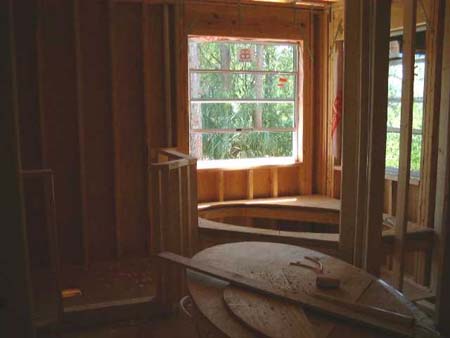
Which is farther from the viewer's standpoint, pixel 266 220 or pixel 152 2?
pixel 266 220

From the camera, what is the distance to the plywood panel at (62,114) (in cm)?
445

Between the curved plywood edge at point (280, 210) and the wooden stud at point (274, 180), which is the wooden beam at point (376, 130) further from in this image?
the wooden stud at point (274, 180)

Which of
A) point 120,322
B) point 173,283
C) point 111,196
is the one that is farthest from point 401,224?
point 111,196

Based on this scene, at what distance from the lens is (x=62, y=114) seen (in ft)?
14.9

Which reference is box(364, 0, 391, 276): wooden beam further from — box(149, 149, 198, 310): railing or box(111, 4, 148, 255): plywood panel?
box(111, 4, 148, 255): plywood panel

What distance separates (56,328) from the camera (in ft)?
9.79

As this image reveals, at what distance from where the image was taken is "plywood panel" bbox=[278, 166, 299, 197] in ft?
18.7

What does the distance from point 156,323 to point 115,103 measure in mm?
2334

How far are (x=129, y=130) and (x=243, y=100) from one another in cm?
143

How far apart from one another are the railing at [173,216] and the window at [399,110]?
1.98 meters

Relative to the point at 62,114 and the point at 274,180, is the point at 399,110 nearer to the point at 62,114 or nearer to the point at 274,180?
the point at 274,180

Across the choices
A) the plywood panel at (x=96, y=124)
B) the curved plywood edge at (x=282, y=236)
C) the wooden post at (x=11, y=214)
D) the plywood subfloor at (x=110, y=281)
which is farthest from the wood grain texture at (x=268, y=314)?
the plywood panel at (x=96, y=124)

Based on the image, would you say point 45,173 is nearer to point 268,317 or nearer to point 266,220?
point 268,317

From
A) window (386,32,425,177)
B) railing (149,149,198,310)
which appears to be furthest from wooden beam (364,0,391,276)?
window (386,32,425,177)
